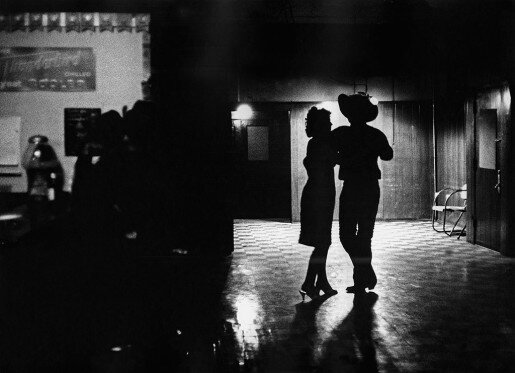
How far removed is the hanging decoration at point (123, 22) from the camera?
8883mm

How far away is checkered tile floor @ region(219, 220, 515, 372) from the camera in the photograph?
228 inches

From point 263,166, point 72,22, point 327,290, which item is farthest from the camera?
point 263,166

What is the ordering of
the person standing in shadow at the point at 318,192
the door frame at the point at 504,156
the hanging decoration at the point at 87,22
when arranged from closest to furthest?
the person standing in shadow at the point at 318,192 → the hanging decoration at the point at 87,22 → the door frame at the point at 504,156

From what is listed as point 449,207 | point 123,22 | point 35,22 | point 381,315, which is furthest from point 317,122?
point 449,207

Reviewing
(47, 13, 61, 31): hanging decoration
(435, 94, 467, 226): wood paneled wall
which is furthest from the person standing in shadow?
(435, 94, 467, 226): wood paneled wall

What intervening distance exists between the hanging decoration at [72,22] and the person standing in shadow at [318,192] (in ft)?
9.60

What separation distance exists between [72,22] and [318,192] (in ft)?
11.4

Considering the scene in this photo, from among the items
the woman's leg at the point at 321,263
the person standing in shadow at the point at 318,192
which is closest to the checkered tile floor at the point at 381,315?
the woman's leg at the point at 321,263

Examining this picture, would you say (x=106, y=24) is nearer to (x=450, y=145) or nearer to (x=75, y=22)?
(x=75, y=22)

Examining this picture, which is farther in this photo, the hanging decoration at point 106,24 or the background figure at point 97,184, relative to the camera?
the hanging decoration at point 106,24

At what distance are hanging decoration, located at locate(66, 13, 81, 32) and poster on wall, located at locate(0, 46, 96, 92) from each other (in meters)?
0.26

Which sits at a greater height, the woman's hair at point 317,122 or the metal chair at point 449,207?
the woman's hair at point 317,122

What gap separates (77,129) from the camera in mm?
8750

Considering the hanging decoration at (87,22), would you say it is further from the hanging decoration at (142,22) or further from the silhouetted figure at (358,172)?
the silhouetted figure at (358,172)
